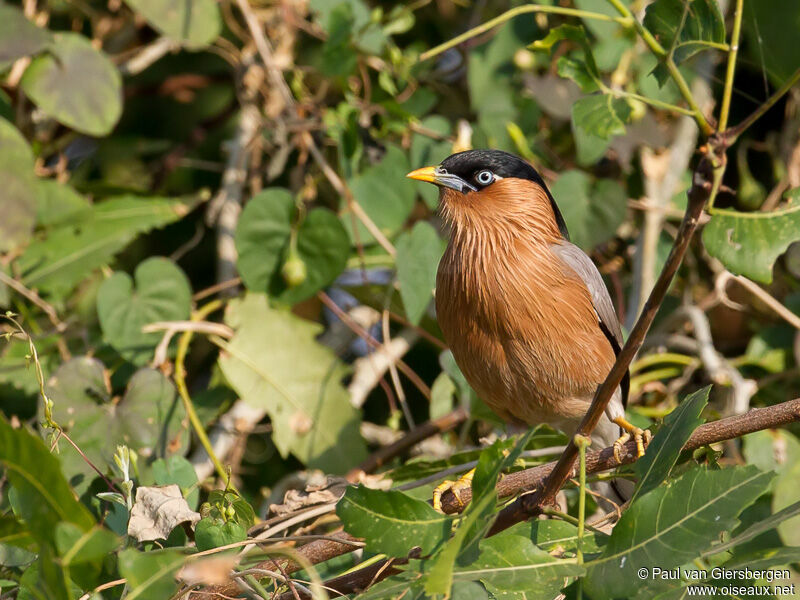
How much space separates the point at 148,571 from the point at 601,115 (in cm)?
168

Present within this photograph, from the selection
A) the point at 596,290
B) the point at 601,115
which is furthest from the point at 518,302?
the point at 601,115

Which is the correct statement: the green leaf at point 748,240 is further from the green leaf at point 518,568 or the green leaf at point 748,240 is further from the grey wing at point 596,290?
the grey wing at point 596,290

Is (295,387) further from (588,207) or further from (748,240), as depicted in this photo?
(748,240)

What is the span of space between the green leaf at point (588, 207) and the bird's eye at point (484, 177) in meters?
0.61

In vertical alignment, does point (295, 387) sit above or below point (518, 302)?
below

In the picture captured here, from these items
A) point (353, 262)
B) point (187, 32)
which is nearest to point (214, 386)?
point (353, 262)

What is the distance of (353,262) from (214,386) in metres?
0.82

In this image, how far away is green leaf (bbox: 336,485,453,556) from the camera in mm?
1844

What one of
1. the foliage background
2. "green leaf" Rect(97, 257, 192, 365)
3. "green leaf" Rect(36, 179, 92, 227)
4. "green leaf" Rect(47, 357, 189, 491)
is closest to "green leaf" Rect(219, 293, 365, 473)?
the foliage background

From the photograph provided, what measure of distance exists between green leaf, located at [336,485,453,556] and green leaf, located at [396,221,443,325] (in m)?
1.60

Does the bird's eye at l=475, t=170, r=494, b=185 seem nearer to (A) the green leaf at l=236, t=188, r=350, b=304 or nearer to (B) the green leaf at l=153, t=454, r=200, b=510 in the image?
(A) the green leaf at l=236, t=188, r=350, b=304

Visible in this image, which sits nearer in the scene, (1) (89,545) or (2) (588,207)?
(1) (89,545)

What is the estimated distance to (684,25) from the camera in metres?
2.18

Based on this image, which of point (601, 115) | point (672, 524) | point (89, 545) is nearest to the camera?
point (89, 545)
